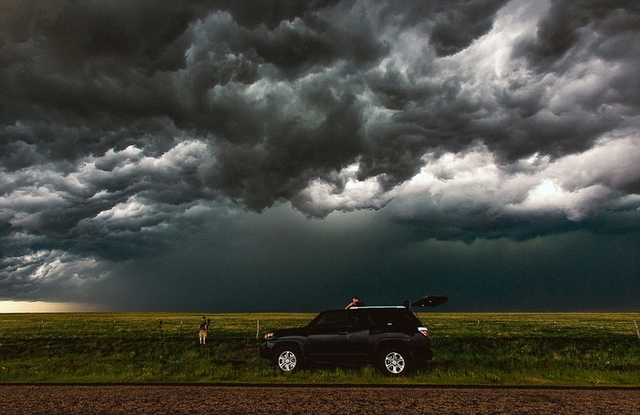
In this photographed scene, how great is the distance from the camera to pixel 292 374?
13.9 m

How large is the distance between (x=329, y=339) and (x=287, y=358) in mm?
1513

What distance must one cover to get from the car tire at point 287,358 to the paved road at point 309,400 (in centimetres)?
248

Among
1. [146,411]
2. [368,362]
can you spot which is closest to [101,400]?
[146,411]

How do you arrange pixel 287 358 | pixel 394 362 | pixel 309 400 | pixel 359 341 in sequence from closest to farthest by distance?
pixel 309 400 → pixel 394 362 → pixel 359 341 → pixel 287 358

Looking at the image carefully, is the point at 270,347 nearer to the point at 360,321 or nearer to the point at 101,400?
the point at 360,321

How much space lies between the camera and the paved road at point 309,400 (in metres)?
9.06

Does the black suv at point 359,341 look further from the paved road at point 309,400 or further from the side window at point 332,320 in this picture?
the paved road at point 309,400

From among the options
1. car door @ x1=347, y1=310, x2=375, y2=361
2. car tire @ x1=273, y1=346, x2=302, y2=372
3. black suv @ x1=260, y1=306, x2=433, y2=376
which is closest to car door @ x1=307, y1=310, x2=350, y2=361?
black suv @ x1=260, y1=306, x2=433, y2=376

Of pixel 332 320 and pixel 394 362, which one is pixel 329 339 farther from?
pixel 394 362

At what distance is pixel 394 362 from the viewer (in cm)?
1380

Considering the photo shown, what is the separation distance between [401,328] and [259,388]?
4.75 m

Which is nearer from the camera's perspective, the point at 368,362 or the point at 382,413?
the point at 382,413

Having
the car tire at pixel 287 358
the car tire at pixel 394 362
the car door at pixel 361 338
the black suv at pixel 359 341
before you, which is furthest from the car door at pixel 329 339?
the car tire at pixel 394 362

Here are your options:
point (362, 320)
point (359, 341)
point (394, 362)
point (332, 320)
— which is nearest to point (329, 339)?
point (332, 320)
